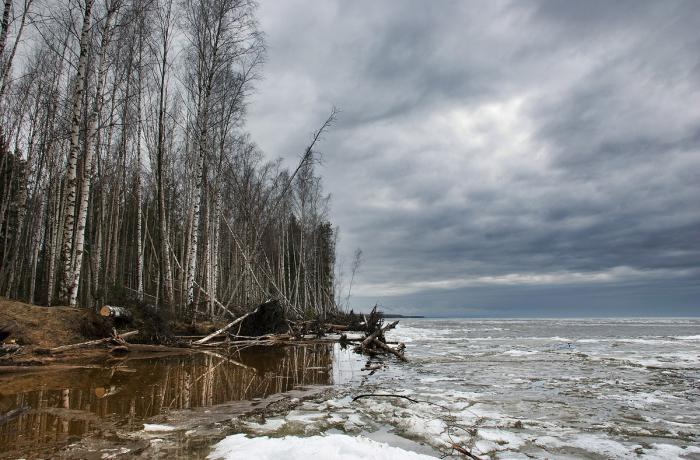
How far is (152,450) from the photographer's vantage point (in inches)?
136

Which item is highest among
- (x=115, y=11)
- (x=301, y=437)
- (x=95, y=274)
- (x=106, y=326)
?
(x=115, y=11)

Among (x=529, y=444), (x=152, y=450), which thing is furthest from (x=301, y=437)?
(x=529, y=444)

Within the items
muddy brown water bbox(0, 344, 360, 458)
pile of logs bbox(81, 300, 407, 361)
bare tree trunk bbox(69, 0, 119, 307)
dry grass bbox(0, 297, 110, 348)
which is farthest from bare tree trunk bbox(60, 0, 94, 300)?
muddy brown water bbox(0, 344, 360, 458)

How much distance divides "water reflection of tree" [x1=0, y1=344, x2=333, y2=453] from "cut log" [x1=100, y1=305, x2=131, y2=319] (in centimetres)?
192

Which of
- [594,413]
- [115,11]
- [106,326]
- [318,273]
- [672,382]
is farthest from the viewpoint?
[318,273]

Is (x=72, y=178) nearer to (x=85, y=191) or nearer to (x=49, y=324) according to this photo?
(x=85, y=191)

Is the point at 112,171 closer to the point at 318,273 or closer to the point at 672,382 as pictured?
the point at 672,382

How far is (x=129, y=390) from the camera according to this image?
5848 millimetres

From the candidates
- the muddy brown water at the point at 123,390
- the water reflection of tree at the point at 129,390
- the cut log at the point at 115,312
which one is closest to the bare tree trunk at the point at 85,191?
the cut log at the point at 115,312

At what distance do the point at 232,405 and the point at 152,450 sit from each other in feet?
6.52

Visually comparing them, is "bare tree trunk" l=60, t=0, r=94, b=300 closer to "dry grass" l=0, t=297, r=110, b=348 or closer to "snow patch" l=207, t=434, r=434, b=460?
"dry grass" l=0, t=297, r=110, b=348

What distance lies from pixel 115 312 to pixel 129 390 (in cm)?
522

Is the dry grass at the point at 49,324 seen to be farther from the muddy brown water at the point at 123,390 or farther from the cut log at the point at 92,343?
the muddy brown water at the point at 123,390

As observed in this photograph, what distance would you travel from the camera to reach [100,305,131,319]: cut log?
10039mm
